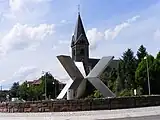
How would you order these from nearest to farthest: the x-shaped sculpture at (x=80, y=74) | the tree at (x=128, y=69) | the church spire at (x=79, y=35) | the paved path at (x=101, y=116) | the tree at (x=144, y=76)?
1. the paved path at (x=101, y=116)
2. the x-shaped sculpture at (x=80, y=74)
3. the tree at (x=144, y=76)
4. the tree at (x=128, y=69)
5. the church spire at (x=79, y=35)

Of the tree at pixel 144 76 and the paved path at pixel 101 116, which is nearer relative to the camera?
the paved path at pixel 101 116

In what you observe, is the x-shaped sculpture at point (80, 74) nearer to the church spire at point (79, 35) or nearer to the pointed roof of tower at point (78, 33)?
the pointed roof of tower at point (78, 33)

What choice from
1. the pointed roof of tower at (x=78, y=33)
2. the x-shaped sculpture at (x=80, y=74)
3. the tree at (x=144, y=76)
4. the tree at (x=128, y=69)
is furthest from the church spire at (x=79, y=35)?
the x-shaped sculpture at (x=80, y=74)

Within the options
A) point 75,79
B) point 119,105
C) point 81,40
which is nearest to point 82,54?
point 81,40

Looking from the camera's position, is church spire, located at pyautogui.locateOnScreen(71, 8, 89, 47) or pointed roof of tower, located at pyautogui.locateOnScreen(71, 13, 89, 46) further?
church spire, located at pyautogui.locateOnScreen(71, 8, 89, 47)

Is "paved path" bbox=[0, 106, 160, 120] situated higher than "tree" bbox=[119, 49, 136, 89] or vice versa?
"tree" bbox=[119, 49, 136, 89]

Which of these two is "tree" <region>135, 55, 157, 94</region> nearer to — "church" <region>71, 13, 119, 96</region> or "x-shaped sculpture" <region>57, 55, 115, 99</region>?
"x-shaped sculpture" <region>57, 55, 115, 99</region>

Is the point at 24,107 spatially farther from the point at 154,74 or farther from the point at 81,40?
the point at 81,40

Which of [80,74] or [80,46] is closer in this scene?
[80,74]

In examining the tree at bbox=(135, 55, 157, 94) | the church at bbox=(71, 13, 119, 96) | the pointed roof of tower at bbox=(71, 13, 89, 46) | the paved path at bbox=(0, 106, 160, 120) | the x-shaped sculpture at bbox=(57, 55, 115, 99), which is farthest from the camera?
the church at bbox=(71, 13, 119, 96)

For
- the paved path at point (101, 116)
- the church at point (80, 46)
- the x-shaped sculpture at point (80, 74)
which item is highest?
the church at point (80, 46)

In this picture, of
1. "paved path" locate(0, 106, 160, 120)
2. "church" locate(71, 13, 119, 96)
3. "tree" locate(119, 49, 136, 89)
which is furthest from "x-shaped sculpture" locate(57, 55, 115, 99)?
"church" locate(71, 13, 119, 96)

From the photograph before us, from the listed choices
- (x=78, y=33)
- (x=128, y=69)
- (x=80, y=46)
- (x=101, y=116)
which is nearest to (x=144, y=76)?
(x=128, y=69)

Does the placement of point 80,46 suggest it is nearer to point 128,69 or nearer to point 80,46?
point 80,46
